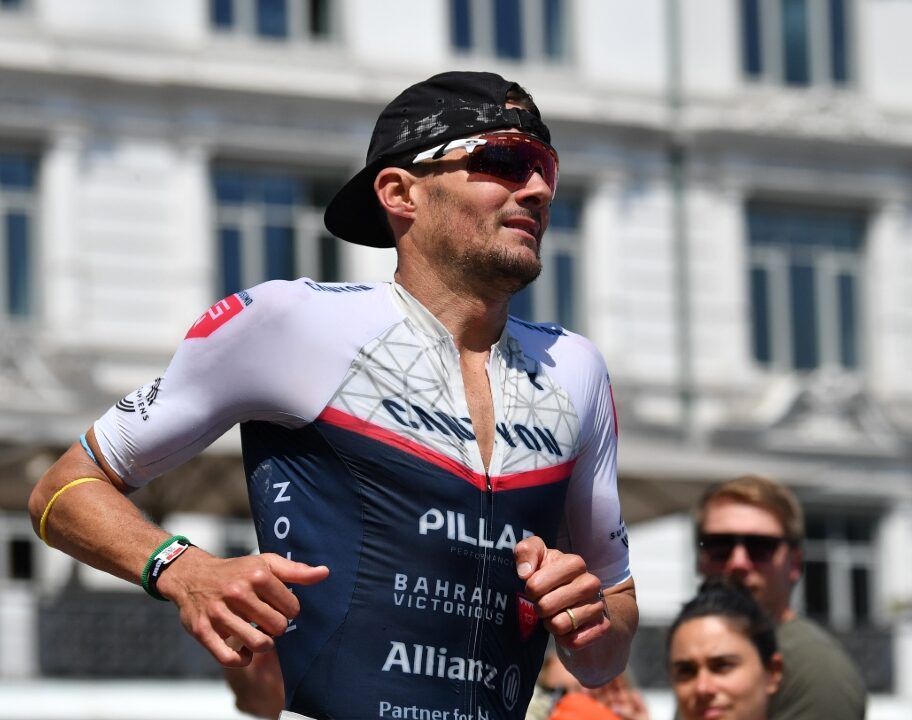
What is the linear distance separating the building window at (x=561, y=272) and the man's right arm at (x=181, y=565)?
2006 centimetres

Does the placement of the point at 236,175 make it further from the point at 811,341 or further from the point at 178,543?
the point at 178,543

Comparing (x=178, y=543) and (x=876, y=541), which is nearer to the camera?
(x=178, y=543)

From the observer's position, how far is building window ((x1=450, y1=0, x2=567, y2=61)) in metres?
23.3

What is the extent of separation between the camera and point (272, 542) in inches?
114

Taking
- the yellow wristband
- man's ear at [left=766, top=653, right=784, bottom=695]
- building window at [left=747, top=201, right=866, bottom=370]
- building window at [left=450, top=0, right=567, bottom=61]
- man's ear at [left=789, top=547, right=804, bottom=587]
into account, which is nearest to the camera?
the yellow wristband

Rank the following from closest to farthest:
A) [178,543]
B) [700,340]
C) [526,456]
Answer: [178,543] → [526,456] → [700,340]

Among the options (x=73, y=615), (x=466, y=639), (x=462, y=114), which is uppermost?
(x=462, y=114)

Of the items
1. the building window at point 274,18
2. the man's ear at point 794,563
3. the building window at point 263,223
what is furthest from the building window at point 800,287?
the man's ear at point 794,563

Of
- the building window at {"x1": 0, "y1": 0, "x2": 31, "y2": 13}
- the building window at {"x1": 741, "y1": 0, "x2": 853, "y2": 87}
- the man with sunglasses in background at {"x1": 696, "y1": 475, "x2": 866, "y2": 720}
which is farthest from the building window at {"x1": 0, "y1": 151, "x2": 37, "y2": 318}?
the man with sunglasses in background at {"x1": 696, "y1": 475, "x2": 866, "y2": 720}

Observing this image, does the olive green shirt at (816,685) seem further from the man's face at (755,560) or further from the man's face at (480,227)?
the man's face at (480,227)

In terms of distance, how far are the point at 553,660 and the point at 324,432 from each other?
393cm

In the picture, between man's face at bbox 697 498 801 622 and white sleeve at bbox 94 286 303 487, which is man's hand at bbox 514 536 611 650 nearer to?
white sleeve at bbox 94 286 303 487

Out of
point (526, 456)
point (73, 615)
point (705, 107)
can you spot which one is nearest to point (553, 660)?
point (526, 456)

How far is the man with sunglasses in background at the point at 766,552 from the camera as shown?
17.1ft
